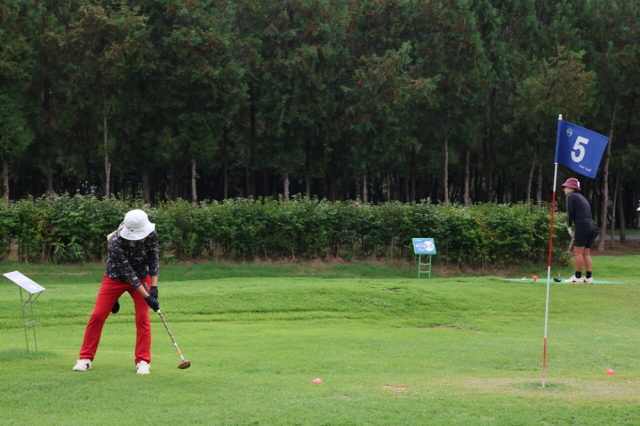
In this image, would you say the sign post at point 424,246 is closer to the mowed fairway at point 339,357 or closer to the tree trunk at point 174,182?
the mowed fairway at point 339,357

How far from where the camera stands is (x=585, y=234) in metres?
17.3

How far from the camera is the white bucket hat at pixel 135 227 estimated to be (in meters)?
8.02

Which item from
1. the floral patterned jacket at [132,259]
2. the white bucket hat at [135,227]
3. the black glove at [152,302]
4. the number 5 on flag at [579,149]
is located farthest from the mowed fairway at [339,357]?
the number 5 on flag at [579,149]

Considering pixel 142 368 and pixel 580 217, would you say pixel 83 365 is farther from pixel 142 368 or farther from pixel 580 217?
pixel 580 217

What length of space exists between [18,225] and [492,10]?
1168 inches

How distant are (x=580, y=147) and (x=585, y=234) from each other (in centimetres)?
913

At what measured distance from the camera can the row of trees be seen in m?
36.2

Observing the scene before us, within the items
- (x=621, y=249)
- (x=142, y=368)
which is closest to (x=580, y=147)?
(x=142, y=368)

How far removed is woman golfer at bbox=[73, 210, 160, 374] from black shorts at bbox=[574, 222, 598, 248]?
1253cm

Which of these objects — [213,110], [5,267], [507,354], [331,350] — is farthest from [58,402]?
[213,110]

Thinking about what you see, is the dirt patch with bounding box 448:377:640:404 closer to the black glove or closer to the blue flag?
the blue flag

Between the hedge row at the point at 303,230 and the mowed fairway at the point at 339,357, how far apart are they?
13.4 ft

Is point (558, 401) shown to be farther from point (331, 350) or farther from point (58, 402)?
point (58, 402)

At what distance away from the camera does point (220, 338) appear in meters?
12.2
